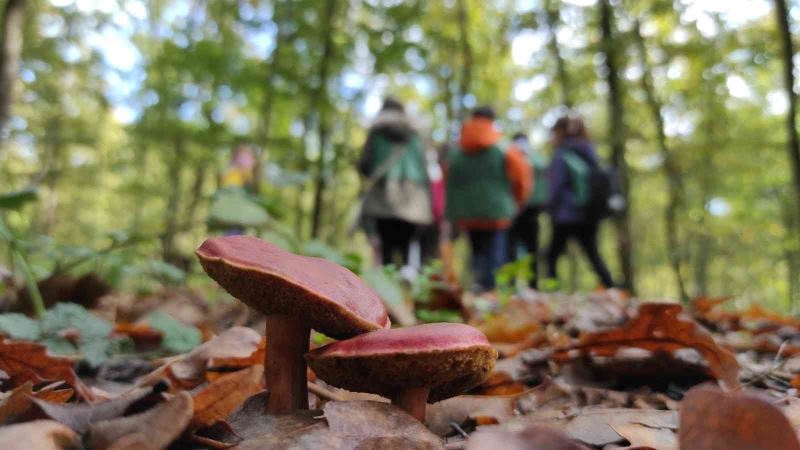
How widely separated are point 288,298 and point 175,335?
132 cm

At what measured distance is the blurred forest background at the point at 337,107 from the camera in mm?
5480

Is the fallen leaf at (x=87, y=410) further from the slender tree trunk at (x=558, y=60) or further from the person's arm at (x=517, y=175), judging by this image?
the slender tree trunk at (x=558, y=60)

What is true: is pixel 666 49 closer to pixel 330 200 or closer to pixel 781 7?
pixel 781 7

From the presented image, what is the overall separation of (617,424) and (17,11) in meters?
4.62

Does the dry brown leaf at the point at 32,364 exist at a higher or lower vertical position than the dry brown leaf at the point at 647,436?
higher

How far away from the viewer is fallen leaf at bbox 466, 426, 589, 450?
0.85m

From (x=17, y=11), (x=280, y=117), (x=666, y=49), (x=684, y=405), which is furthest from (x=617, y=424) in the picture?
(x=666, y=49)

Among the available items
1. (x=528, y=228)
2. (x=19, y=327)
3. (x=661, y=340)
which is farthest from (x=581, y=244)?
(x=19, y=327)

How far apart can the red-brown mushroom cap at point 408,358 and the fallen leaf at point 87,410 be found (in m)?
0.35

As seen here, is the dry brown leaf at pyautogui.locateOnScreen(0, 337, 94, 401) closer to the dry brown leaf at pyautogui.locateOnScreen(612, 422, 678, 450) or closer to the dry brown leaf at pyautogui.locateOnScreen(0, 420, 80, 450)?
the dry brown leaf at pyautogui.locateOnScreen(0, 420, 80, 450)

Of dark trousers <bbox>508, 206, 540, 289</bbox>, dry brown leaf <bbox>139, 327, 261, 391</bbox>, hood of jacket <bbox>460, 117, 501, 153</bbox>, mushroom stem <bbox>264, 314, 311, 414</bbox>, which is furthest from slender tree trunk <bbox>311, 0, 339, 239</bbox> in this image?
mushroom stem <bbox>264, 314, 311, 414</bbox>

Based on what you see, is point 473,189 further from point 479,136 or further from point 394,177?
point 394,177

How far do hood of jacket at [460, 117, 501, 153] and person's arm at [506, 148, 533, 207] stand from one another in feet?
0.95

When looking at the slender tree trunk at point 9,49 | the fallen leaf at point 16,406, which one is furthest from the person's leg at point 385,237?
the fallen leaf at point 16,406
